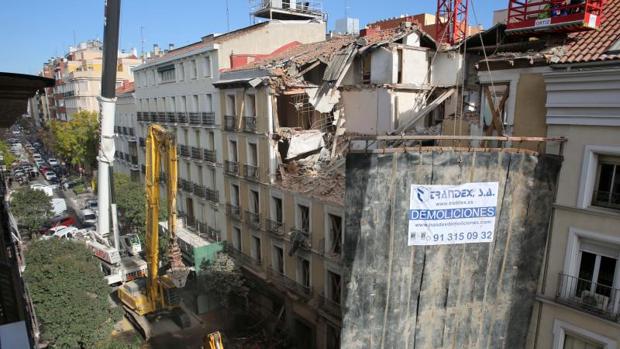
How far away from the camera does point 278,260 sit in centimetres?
2488

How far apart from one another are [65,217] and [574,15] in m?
47.9

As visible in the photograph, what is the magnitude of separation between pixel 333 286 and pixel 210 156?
1495 centimetres

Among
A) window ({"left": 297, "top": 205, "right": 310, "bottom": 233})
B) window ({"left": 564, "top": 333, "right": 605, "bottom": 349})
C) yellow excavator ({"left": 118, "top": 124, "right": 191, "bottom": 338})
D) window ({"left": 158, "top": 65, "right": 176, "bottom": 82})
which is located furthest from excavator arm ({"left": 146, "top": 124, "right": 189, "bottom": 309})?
window ({"left": 564, "top": 333, "right": 605, "bottom": 349})

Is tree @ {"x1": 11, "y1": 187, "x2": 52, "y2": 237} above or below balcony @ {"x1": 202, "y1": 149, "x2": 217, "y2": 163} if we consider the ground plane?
below

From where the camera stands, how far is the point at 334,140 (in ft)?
81.5

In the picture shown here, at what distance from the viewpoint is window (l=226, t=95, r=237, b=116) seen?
27881mm

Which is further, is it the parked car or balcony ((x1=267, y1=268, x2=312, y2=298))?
the parked car

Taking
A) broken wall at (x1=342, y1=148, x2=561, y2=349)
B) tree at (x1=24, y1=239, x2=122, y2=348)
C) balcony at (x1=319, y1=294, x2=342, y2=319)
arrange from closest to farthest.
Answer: broken wall at (x1=342, y1=148, x2=561, y2=349) → tree at (x1=24, y1=239, x2=122, y2=348) → balcony at (x1=319, y1=294, x2=342, y2=319)

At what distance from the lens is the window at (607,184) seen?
10.4 meters

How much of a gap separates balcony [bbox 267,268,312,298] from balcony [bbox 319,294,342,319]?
3.54 feet

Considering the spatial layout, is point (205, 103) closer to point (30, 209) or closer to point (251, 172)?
point (251, 172)

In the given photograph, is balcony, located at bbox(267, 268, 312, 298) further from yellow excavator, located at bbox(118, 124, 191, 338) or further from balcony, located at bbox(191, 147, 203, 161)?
balcony, located at bbox(191, 147, 203, 161)

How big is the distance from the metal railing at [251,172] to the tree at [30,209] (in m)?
24.1

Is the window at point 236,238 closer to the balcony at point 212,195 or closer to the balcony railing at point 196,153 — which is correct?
the balcony at point 212,195
